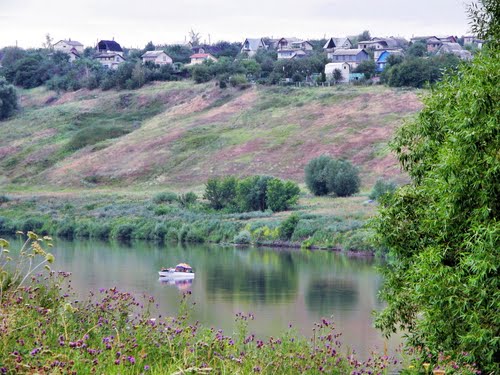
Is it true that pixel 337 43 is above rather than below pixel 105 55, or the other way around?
above

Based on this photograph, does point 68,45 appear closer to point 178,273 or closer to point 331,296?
point 178,273

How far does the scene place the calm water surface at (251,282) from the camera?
24281 millimetres

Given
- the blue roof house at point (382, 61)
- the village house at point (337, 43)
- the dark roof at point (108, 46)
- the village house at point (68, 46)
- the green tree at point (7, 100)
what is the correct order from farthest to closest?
the village house at point (68, 46)
the dark roof at point (108, 46)
the village house at point (337, 43)
the blue roof house at point (382, 61)
the green tree at point (7, 100)

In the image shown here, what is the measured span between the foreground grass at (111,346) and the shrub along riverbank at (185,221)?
119 ft

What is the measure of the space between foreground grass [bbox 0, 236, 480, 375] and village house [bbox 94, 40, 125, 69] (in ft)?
357

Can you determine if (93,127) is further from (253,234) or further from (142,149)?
(253,234)

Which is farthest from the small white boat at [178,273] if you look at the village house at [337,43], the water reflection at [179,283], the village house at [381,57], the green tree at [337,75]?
the village house at [337,43]

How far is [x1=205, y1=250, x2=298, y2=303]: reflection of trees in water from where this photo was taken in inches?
1213

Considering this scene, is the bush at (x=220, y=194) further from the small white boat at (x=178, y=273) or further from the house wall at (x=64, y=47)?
the house wall at (x=64, y=47)

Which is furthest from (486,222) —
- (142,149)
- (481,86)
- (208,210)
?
(142,149)

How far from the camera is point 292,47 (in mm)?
121438

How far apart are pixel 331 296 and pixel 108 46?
110 metres

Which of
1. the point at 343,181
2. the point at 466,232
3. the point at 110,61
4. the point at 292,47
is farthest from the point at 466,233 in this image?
the point at 110,61

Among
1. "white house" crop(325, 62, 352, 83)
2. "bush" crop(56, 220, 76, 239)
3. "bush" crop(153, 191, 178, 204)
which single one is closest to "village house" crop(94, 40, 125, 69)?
"white house" crop(325, 62, 352, 83)
